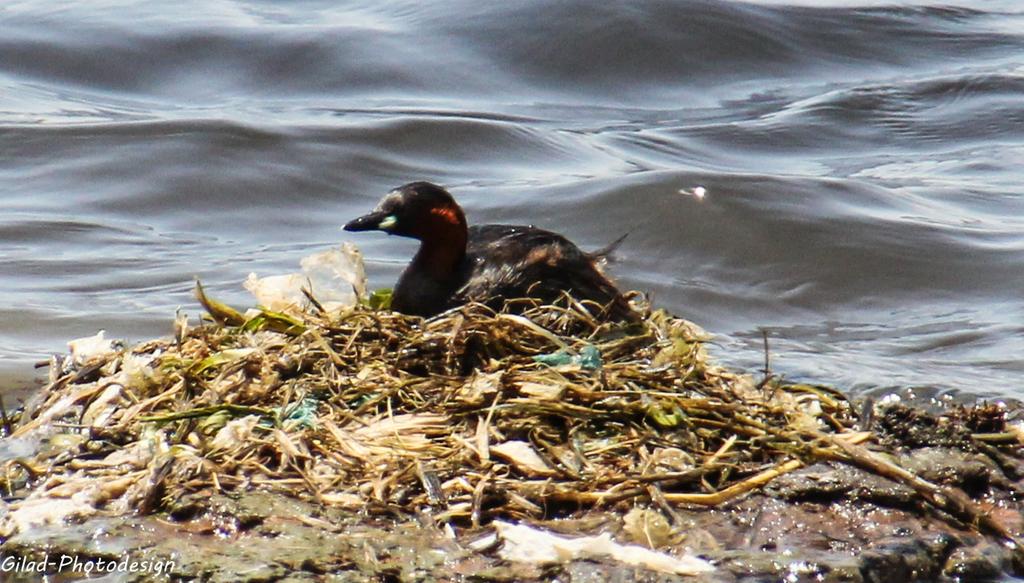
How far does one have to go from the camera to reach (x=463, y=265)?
5922 mm

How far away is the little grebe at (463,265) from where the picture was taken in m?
5.73

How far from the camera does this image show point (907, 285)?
9.84 meters

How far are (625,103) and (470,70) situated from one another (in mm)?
1636

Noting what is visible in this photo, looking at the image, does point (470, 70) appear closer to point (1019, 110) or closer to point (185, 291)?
point (1019, 110)

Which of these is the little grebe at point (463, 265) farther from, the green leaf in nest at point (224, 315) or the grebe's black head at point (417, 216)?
the green leaf in nest at point (224, 315)

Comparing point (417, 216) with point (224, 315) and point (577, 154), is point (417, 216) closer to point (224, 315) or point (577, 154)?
point (224, 315)

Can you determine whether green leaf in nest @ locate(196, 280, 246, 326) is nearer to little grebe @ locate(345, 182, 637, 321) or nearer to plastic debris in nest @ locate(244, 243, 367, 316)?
plastic debris in nest @ locate(244, 243, 367, 316)

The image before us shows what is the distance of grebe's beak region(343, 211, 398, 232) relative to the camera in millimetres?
5871

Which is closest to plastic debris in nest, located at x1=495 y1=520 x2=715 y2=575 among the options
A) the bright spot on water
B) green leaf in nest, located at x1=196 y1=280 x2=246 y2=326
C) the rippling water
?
green leaf in nest, located at x1=196 y1=280 x2=246 y2=326

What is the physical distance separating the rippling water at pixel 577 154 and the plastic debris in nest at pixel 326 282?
169cm

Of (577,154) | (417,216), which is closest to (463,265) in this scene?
(417,216)

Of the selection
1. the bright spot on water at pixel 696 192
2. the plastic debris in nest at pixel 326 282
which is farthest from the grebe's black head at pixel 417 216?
the bright spot on water at pixel 696 192

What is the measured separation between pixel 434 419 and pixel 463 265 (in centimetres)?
127

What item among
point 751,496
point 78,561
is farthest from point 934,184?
point 78,561
